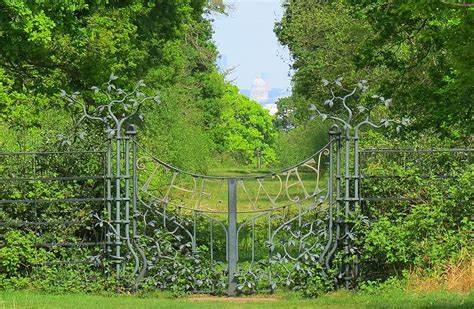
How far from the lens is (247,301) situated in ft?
39.1

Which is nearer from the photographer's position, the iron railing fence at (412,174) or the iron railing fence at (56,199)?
the iron railing fence at (412,174)

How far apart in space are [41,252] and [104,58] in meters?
7.31

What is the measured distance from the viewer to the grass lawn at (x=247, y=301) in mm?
10867

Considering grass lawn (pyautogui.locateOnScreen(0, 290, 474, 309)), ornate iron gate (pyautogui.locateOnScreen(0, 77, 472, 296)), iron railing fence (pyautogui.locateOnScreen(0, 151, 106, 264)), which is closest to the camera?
grass lawn (pyautogui.locateOnScreen(0, 290, 474, 309))

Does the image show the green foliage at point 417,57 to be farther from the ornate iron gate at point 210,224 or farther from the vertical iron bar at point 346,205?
the ornate iron gate at point 210,224

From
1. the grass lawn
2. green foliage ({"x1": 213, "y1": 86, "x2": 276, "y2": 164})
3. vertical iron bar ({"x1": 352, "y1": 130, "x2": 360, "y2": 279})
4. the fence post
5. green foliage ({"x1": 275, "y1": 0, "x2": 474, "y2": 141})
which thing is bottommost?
the grass lawn

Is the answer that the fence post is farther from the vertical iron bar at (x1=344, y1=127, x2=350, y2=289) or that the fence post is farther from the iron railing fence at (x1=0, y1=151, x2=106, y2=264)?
the iron railing fence at (x1=0, y1=151, x2=106, y2=264)

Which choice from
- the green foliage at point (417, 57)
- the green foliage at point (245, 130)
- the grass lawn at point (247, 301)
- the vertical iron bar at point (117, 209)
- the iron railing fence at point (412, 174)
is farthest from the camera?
the green foliage at point (245, 130)

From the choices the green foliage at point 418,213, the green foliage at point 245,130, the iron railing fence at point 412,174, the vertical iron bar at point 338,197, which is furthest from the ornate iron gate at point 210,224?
the green foliage at point 245,130

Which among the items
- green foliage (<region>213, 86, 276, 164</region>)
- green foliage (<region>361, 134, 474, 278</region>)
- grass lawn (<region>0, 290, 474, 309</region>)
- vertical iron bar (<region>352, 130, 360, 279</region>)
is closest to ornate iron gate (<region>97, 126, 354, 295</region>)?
vertical iron bar (<region>352, 130, 360, 279</region>)

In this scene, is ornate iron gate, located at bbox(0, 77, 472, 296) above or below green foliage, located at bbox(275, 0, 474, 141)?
below

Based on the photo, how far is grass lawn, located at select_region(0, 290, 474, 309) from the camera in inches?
428

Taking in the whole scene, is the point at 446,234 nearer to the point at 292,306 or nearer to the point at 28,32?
the point at 292,306


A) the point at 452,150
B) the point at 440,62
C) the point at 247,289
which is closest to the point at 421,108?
the point at 440,62
